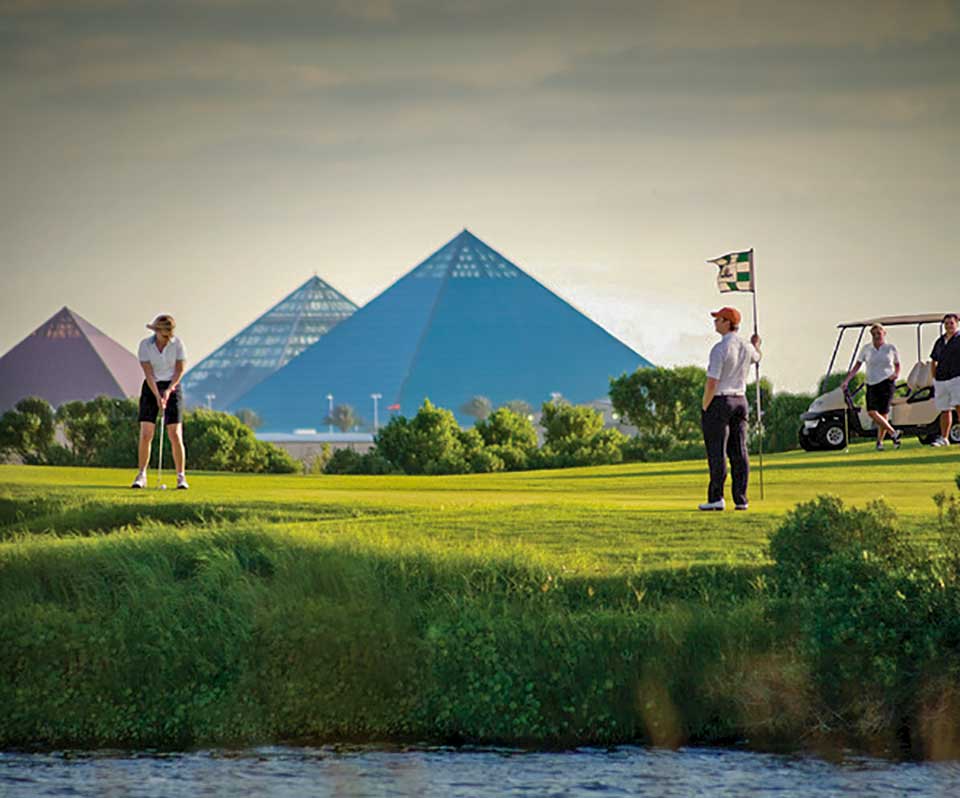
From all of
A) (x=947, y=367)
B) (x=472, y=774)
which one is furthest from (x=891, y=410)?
(x=472, y=774)

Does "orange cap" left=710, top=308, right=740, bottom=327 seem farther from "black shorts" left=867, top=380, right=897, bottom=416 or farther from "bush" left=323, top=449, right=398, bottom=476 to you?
"bush" left=323, top=449, right=398, bottom=476

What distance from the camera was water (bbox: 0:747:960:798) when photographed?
959 centimetres

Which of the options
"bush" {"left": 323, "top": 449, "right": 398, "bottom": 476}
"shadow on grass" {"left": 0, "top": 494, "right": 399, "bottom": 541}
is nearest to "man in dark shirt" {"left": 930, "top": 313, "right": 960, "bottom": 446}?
"shadow on grass" {"left": 0, "top": 494, "right": 399, "bottom": 541}

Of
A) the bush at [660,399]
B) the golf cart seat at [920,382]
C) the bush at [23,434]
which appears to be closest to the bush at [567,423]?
the bush at [660,399]

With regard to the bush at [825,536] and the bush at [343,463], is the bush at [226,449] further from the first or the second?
the bush at [825,536]

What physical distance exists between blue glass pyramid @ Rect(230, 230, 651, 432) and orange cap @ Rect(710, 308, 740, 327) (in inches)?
5758

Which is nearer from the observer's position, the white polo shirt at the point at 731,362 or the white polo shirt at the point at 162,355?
the white polo shirt at the point at 731,362

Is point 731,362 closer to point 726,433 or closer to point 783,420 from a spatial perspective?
point 726,433

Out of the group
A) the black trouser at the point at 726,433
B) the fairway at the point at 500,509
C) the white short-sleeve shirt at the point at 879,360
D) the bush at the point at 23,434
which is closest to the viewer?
the fairway at the point at 500,509

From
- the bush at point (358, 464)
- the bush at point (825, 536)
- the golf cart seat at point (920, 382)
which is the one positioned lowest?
the bush at point (825, 536)

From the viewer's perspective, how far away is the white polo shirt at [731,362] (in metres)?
13.9

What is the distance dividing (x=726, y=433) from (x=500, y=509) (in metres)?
2.21

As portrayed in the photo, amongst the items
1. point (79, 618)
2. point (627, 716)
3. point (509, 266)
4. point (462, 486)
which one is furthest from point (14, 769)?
point (509, 266)

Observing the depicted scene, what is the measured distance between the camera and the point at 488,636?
10.8 metres
